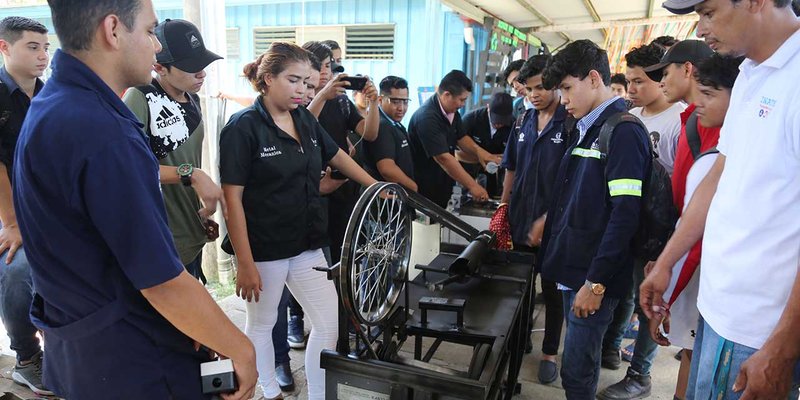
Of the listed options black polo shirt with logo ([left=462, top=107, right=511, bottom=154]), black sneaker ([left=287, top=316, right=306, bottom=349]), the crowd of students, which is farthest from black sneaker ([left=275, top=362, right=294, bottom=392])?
black polo shirt with logo ([left=462, top=107, right=511, bottom=154])

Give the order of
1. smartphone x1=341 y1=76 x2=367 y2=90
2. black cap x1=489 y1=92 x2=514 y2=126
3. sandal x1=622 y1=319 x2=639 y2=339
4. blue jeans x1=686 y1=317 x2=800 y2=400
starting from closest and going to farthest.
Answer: blue jeans x1=686 y1=317 x2=800 y2=400, smartphone x1=341 y1=76 x2=367 y2=90, sandal x1=622 y1=319 x2=639 y2=339, black cap x1=489 y1=92 x2=514 y2=126

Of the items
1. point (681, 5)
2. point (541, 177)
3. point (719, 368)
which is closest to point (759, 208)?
point (719, 368)

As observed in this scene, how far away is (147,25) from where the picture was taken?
990 mm

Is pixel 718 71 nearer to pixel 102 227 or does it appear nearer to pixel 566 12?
pixel 102 227

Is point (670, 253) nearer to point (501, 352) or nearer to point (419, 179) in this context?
point (501, 352)

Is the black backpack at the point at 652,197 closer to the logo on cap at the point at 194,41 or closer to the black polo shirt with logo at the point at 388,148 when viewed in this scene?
the black polo shirt with logo at the point at 388,148

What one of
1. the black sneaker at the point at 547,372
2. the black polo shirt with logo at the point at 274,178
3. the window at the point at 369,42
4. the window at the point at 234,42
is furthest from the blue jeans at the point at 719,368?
the window at the point at 234,42

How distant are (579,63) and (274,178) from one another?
128 cm

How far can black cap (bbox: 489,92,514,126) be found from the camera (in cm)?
374

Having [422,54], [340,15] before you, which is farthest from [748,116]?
[340,15]

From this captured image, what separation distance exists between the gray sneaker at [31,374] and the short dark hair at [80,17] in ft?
6.49

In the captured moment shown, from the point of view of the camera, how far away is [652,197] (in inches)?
66.5

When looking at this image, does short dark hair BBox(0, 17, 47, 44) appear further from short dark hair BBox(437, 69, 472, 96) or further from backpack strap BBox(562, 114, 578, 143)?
backpack strap BBox(562, 114, 578, 143)

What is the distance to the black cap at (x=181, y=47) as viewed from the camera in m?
1.78
